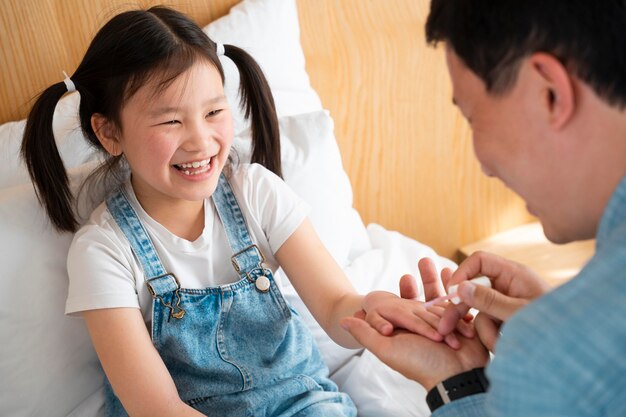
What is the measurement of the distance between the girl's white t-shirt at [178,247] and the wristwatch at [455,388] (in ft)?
1.38

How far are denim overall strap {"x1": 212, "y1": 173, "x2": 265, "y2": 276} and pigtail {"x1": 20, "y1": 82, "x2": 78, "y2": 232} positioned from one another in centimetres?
25

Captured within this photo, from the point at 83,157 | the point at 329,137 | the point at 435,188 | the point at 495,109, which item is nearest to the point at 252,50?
the point at 329,137

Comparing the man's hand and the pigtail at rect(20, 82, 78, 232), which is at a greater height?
the pigtail at rect(20, 82, 78, 232)

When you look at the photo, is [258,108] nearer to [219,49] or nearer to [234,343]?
[219,49]

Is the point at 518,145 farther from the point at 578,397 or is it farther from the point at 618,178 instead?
the point at 578,397

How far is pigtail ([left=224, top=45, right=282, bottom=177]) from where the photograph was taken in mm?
1257

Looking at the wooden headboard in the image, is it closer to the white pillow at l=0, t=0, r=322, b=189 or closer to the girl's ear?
the white pillow at l=0, t=0, r=322, b=189

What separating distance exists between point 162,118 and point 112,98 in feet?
0.31

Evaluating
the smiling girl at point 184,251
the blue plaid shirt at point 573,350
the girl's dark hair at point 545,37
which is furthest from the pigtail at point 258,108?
the blue plaid shirt at point 573,350

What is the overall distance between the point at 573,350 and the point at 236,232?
69 cm

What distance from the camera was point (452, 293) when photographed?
3.21 ft

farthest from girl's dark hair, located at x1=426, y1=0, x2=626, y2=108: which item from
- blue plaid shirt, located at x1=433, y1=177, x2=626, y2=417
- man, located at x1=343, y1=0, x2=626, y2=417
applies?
blue plaid shirt, located at x1=433, y1=177, x2=626, y2=417

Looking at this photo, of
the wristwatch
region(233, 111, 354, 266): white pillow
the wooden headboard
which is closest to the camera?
the wristwatch

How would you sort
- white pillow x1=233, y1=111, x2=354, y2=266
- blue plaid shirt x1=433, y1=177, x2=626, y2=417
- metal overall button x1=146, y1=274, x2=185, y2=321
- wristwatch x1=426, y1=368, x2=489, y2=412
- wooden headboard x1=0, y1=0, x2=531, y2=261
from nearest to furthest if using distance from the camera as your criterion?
1. blue plaid shirt x1=433, y1=177, x2=626, y2=417
2. wristwatch x1=426, y1=368, x2=489, y2=412
3. metal overall button x1=146, y1=274, x2=185, y2=321
4. white pillow x1=233, y1=111, x2=354, y2=266
5. wooden headboard x1=0, y1=0, x2=531, y2=261
